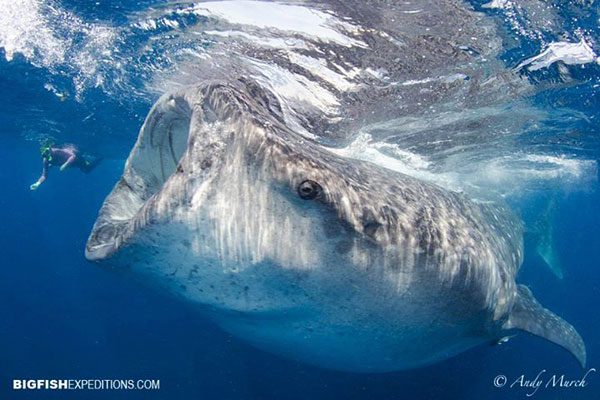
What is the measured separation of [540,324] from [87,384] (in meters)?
18.3

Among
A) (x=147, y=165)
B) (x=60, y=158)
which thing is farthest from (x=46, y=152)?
(x=147, y=165)

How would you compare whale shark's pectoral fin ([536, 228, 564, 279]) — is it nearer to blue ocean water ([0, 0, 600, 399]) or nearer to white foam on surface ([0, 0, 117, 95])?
blue ocean water ([0, 0, 600, 399])

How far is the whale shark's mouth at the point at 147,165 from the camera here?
3465 millimetres

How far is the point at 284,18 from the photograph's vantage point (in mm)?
6055

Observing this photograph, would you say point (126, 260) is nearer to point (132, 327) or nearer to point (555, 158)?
point (555, 158)

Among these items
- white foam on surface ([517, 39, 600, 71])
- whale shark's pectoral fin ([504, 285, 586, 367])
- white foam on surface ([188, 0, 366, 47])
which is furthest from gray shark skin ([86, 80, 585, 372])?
white foam on surface ([517, 39, 600, 71])

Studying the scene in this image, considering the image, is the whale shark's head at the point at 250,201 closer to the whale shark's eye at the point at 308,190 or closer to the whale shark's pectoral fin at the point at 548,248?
the whale shark's eye at the point at 308,190

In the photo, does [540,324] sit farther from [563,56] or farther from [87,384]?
[87,384]

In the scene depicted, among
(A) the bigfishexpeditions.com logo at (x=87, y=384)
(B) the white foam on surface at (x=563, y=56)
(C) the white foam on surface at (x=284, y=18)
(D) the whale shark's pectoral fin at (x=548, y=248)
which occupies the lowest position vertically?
(A) the bigfishexpeditions.com logo at (x=87, y=384)

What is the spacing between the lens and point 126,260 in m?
2.83

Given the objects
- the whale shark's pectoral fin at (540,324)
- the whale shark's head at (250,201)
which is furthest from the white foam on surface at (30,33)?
the whale shark's pectoral fin at (540,324)

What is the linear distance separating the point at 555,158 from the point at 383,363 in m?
14.9

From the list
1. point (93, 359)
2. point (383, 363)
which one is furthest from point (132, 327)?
point (383, 363)

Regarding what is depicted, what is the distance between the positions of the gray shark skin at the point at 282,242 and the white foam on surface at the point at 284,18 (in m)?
2.93
